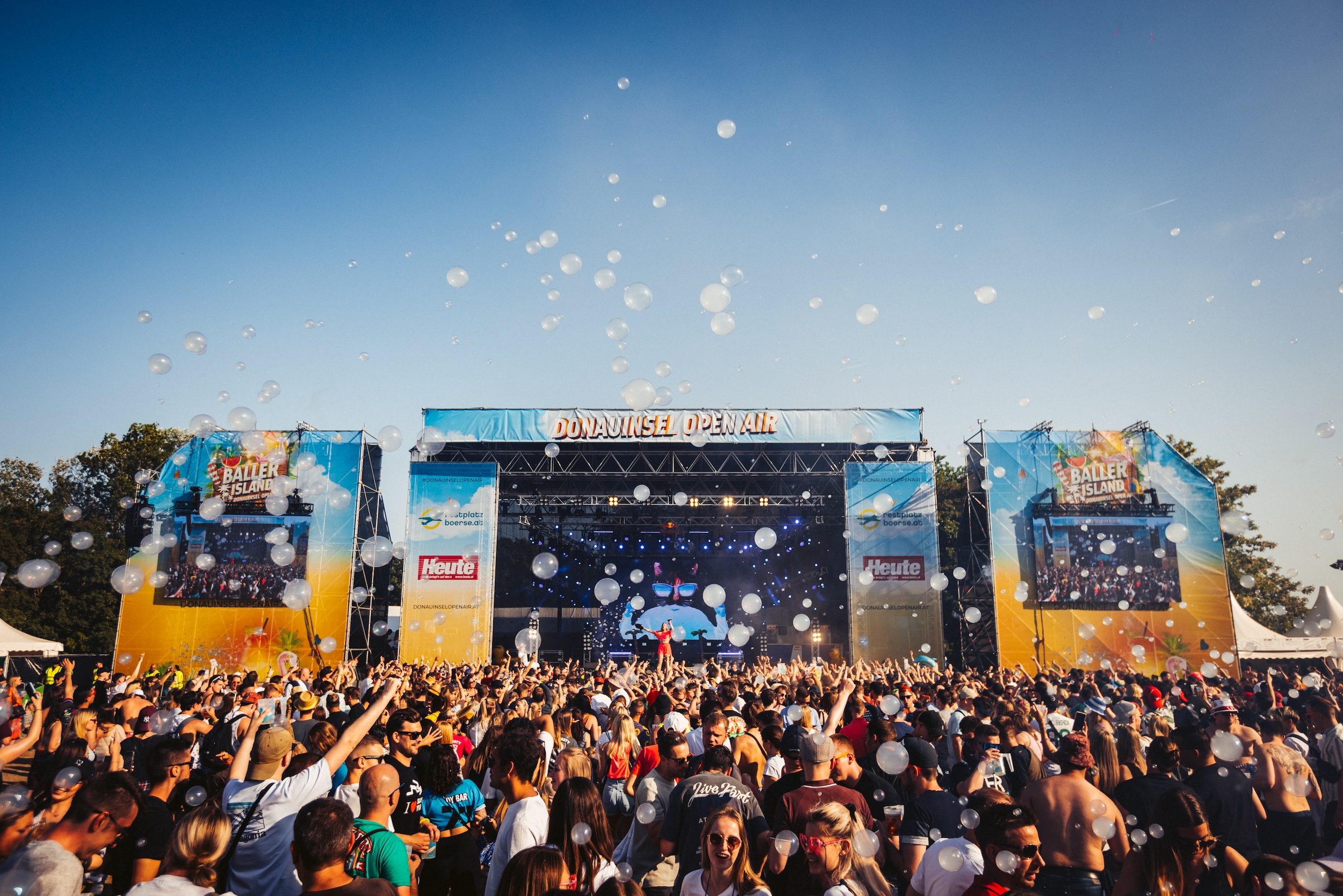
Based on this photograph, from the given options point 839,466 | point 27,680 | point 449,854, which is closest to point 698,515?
point 839,466

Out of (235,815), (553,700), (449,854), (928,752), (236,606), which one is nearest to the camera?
(235,815)

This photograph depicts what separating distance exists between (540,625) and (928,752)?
2238cm

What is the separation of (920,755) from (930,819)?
421mm

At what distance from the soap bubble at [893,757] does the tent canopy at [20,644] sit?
1930 cm

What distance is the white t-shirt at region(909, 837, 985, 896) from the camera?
9.02 feet

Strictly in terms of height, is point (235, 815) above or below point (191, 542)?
below

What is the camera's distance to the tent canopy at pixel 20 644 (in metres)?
16.1

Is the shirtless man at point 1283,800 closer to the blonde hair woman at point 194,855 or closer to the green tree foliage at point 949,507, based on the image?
the blonde hair woman at point 194,855

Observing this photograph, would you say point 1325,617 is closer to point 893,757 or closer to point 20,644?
point 893,757

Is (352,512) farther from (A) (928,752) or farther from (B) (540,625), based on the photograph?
(A) (928,752)

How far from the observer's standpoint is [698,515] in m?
22.8

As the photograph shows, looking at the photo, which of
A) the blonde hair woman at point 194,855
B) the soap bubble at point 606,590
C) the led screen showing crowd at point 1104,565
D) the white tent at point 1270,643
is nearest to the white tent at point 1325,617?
the white tent at point 1270,643

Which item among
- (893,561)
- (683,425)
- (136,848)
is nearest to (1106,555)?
(893,561)

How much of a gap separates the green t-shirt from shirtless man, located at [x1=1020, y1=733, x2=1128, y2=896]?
2678 millimetres
